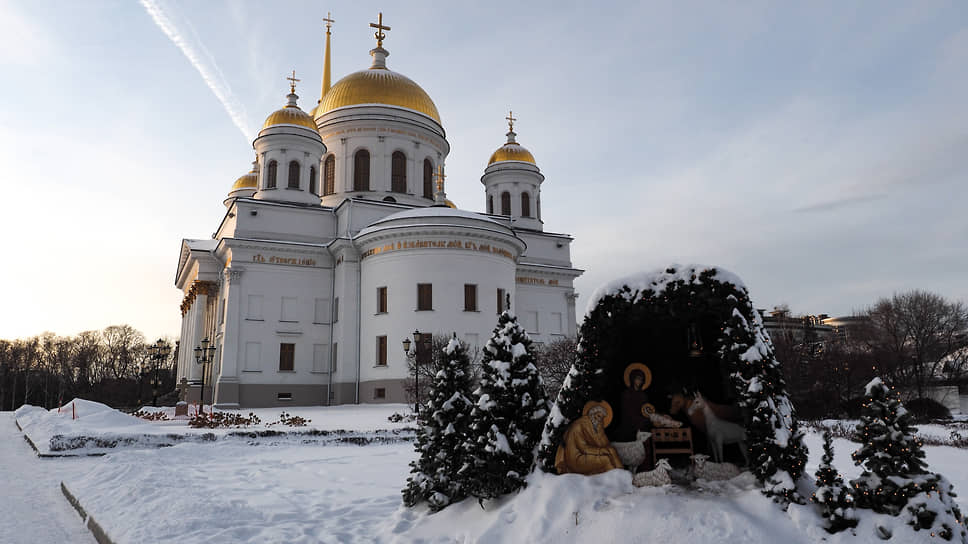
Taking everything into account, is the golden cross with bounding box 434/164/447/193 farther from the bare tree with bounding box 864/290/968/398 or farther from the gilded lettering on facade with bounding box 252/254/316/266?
the bare tree with bounding box 864/290/968/398

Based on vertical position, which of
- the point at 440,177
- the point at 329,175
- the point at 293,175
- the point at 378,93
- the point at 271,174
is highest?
the point at 378,93

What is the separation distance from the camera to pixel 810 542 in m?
5.20

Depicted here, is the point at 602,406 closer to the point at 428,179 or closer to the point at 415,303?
the point at 415,303

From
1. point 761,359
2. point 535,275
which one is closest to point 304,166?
point 535,275

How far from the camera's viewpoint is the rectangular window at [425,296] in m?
29.1

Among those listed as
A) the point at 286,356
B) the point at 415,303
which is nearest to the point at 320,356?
the point at 286,356

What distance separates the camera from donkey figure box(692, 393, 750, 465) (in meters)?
6.46

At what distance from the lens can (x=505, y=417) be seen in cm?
712

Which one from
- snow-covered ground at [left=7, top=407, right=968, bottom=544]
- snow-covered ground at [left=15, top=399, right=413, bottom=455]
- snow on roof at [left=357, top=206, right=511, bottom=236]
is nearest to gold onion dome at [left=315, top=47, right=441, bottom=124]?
snow on roof at [left=357, top=206, right=511, bottom=236]

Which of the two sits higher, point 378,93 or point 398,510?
point 378,93

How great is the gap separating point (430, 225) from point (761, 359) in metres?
23.7

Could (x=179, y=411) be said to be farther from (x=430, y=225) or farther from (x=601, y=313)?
(x=601, y=313)

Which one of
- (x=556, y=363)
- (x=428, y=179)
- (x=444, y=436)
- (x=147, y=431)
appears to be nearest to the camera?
(x=444, y=436)

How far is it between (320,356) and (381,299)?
4585mm
